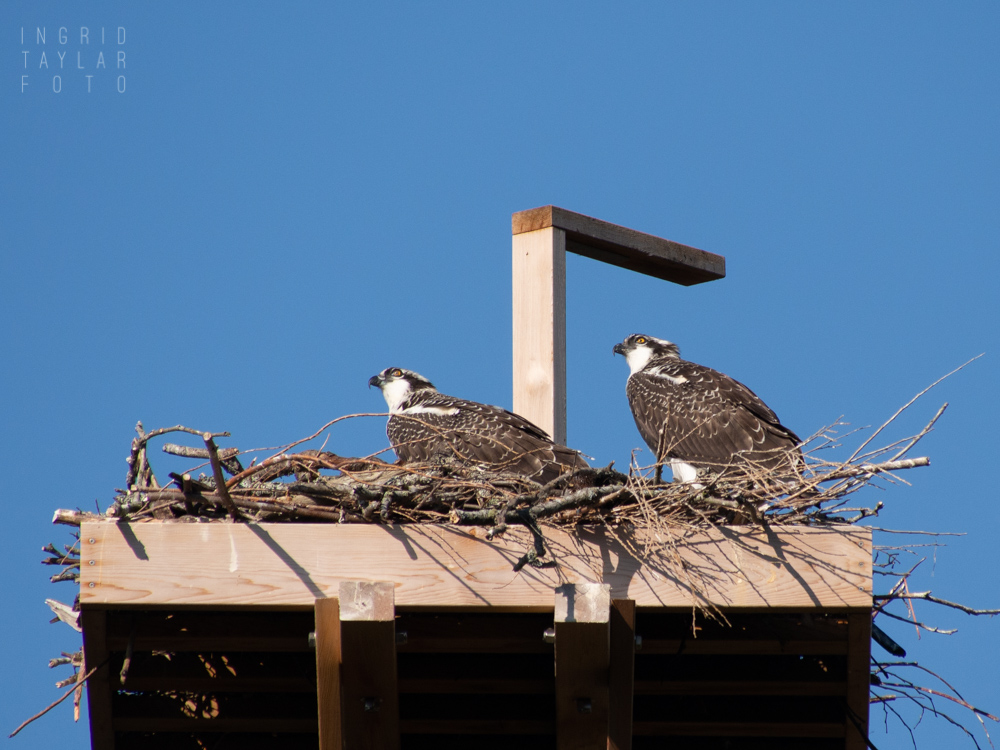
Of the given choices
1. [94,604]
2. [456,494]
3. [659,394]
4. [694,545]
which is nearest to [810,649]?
[694,545]

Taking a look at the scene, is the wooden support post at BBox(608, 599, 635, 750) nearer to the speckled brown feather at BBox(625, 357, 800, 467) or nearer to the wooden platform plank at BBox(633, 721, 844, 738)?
the wooden platform plank at BBox(633, 721, 844, 738)

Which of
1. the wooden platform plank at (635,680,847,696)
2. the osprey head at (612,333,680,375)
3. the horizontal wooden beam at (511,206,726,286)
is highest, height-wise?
the horizontal wooden beam at (511,206,726,286)

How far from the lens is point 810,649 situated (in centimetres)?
426

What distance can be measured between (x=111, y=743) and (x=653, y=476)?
7.44 ft

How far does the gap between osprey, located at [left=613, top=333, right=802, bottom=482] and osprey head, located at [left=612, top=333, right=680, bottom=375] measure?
0.63 meters

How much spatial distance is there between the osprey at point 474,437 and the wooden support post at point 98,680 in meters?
1.59

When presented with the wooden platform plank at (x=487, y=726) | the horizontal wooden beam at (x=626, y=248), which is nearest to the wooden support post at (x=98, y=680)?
the wooden platform plank at (x=487, y=726)

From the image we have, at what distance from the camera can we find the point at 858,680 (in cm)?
431

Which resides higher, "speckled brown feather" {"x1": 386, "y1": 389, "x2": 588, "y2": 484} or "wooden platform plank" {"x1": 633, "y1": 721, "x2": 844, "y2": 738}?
"speckled brown feather" {"x1": 386, "y1": 389, "x2": 588, "y2": 484}

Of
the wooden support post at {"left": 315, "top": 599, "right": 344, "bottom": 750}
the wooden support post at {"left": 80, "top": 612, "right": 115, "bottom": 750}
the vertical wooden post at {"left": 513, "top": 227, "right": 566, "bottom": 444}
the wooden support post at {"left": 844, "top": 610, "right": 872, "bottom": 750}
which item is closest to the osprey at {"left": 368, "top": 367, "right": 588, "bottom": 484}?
the vertical wooden post at {"left": 513, "top": 227, "right": 566, "bottom": 444}

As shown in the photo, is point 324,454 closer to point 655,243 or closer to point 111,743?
point 111,743

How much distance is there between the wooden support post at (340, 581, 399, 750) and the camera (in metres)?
3.76

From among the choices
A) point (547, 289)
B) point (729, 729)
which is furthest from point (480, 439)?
point (729, 729)

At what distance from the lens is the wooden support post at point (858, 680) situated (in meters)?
4.24
